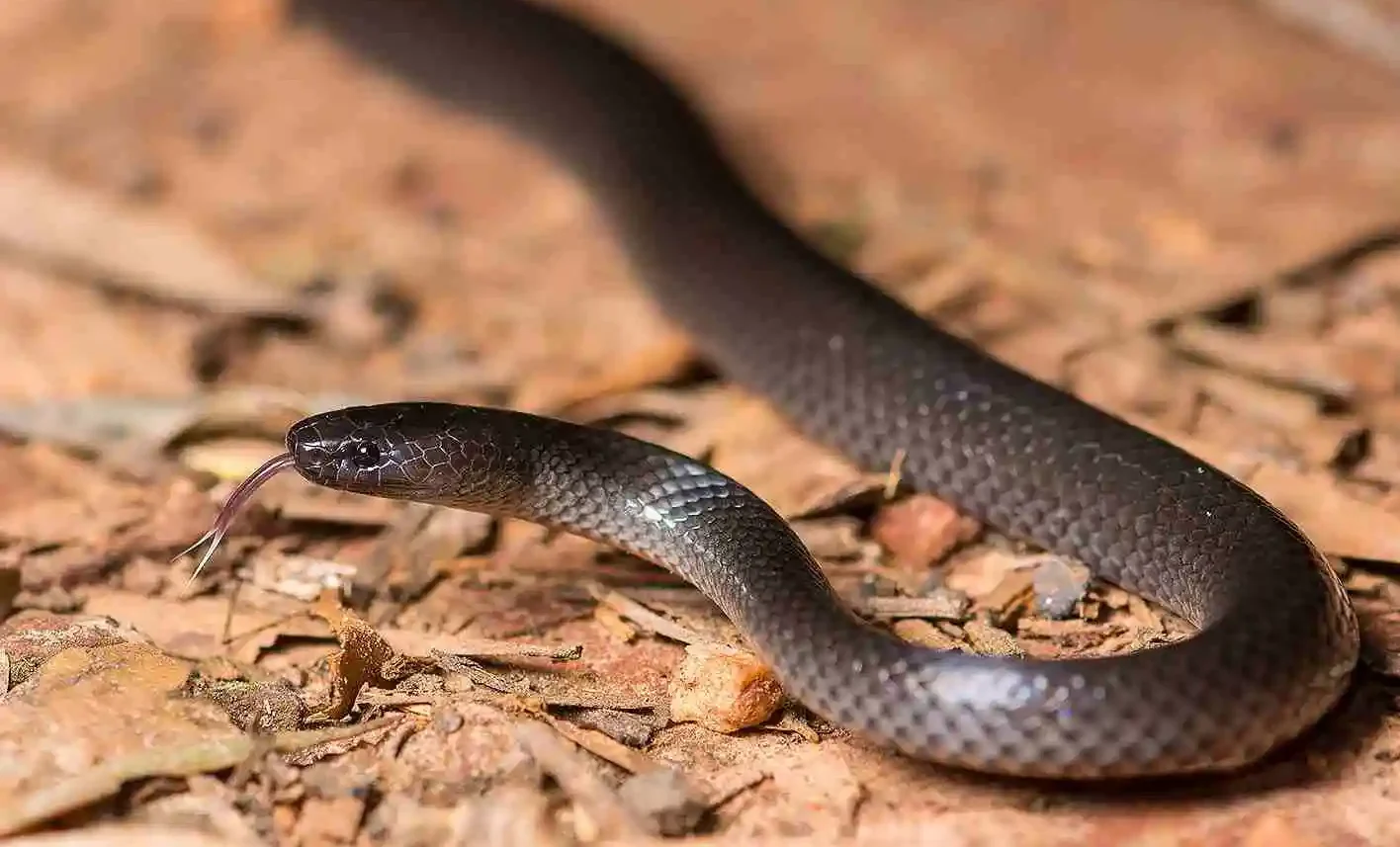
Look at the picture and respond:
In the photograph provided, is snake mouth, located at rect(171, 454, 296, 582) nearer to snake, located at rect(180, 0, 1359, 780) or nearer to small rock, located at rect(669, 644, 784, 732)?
snake, located at rect(180, 0, 1359, 780)

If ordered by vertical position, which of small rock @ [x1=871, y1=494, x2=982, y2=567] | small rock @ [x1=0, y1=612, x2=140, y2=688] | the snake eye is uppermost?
the snake eye

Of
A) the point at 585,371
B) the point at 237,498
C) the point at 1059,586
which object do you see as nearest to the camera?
the point at 237,498

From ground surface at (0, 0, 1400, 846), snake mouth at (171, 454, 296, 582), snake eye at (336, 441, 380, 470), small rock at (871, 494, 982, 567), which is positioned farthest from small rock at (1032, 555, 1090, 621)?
snake mouth at (171, 454, 296, 582)

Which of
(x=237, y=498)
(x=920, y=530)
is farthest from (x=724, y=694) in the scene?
(x=237, y=498)

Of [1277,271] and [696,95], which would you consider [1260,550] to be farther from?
[696,95]

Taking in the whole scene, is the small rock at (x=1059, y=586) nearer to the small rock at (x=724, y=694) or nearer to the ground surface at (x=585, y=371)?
the ground surface at (x=585, y=371)

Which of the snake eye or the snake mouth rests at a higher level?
the snake eye

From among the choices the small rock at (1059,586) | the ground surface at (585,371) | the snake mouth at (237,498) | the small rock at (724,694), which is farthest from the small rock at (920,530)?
the snake mouth at (237,498)

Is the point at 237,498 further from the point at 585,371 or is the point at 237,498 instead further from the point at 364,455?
the point at 585,371
